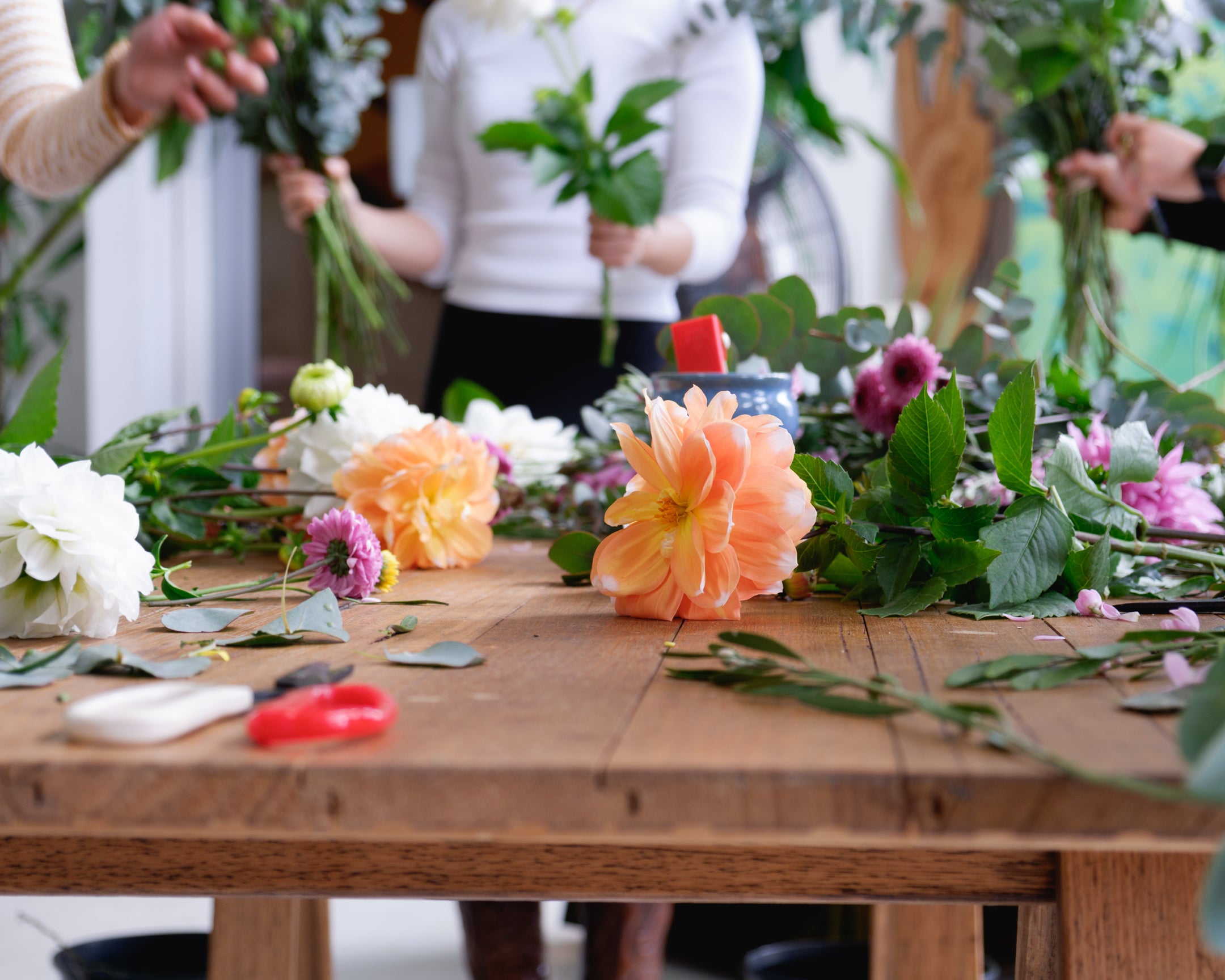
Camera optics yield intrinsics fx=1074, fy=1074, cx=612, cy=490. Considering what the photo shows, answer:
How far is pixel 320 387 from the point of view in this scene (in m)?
0.67

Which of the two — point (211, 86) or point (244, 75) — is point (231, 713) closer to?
point (211, 86)

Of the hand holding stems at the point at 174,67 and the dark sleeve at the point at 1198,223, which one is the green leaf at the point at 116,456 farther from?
the dark sleeve at the point at 1198,223

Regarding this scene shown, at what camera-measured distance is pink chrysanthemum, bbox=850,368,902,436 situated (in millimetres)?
659

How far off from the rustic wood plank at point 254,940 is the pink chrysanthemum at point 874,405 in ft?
2.12

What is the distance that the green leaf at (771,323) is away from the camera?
71 centimetres

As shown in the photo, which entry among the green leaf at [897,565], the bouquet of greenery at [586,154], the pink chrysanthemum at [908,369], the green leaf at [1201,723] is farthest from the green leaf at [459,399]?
the green leaf at [1201,723]

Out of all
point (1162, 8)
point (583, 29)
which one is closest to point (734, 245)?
A: point (583, 29)

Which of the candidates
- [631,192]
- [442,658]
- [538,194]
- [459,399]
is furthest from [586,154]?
[442,658]

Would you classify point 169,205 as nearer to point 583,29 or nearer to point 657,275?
point 583,29

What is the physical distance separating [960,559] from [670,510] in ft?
0.44

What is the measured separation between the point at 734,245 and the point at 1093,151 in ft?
1.84

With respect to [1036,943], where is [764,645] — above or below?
above

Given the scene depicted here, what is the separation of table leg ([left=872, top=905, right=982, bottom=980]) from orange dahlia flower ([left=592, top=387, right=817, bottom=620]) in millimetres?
741

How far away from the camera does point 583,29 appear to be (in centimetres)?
157
